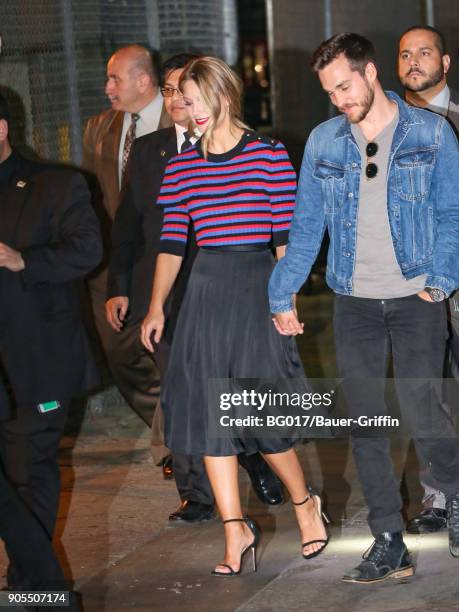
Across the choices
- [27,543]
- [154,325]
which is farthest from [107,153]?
[27,543]

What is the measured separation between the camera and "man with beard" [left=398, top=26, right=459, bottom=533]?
215 inches

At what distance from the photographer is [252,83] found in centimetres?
3731

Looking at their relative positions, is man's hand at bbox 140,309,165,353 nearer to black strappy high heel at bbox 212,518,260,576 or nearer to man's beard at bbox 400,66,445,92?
black strappy high heel at bbox 212,518,260,576

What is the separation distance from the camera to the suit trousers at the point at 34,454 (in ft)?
16.1

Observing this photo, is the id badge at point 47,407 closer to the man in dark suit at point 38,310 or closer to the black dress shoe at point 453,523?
the man in dark suit at point 38,310

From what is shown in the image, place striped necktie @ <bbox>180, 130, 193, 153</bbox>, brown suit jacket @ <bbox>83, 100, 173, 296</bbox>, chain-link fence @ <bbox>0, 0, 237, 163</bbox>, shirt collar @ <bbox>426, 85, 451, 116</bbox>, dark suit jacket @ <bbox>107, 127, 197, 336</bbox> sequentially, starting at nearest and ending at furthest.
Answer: shirt collar @ <bbox>426, 85, 451, 116</bbox>, striped necktie @ <bbox>180, 130, 193, 153</bbox>, dark suit jacket @ <bbox>107, 127, 197, 336</bbox>, brown suit jacket @ <bbox>83, 100, 173, 296</bbox>, chain-link fence @ <bbox>0, 0, 237, 163</bbox>

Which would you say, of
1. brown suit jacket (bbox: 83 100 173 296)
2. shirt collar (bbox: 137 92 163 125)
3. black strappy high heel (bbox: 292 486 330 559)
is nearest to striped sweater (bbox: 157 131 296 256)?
black strappy high heel (bbox: 292 486 330 559)

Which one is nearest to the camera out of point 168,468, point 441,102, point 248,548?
point 248,548

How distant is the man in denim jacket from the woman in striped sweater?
185mm

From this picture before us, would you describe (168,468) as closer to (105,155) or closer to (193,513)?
(193,513)

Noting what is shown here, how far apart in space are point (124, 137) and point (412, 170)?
2.52 m

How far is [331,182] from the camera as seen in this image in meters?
4.78

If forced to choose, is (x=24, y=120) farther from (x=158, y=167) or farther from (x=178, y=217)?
(x=178, y=217)

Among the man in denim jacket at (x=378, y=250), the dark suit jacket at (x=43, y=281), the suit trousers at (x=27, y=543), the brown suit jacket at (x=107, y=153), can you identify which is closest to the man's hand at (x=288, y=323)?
the man in denim jacket at (x=378, y=250)
